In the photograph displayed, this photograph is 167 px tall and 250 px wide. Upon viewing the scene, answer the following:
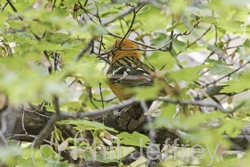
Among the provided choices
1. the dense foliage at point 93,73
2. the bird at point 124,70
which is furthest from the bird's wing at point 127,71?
the dense foliage at point 93,73

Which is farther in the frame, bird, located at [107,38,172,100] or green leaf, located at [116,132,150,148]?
bird, located at [107,38,172,100]

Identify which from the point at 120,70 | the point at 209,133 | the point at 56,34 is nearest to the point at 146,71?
the point at 120,70

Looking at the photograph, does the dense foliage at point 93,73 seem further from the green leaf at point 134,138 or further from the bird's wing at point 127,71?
the bird's wing at point 127,71

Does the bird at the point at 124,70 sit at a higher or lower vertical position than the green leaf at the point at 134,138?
higher

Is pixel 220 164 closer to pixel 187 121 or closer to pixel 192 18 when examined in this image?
pixel 187 121

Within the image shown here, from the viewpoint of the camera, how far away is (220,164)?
1046 millimetres

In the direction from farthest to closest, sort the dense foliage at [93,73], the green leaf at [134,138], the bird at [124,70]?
the bird at [124,70], the green leaf at [134,138], the dense foliage at [93,73]

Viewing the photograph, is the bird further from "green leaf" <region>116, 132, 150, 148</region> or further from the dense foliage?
"green leaf" <region>116, 132, 150, 148</region>

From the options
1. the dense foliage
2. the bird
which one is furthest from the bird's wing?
the dense foliage

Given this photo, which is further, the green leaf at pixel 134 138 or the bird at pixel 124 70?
the bird at pixel 124 70

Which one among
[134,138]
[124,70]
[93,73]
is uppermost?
[124,70]

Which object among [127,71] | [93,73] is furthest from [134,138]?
[127,71]

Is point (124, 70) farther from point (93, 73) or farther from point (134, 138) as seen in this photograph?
point (93, 73)

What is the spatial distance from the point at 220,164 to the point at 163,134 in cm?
55
